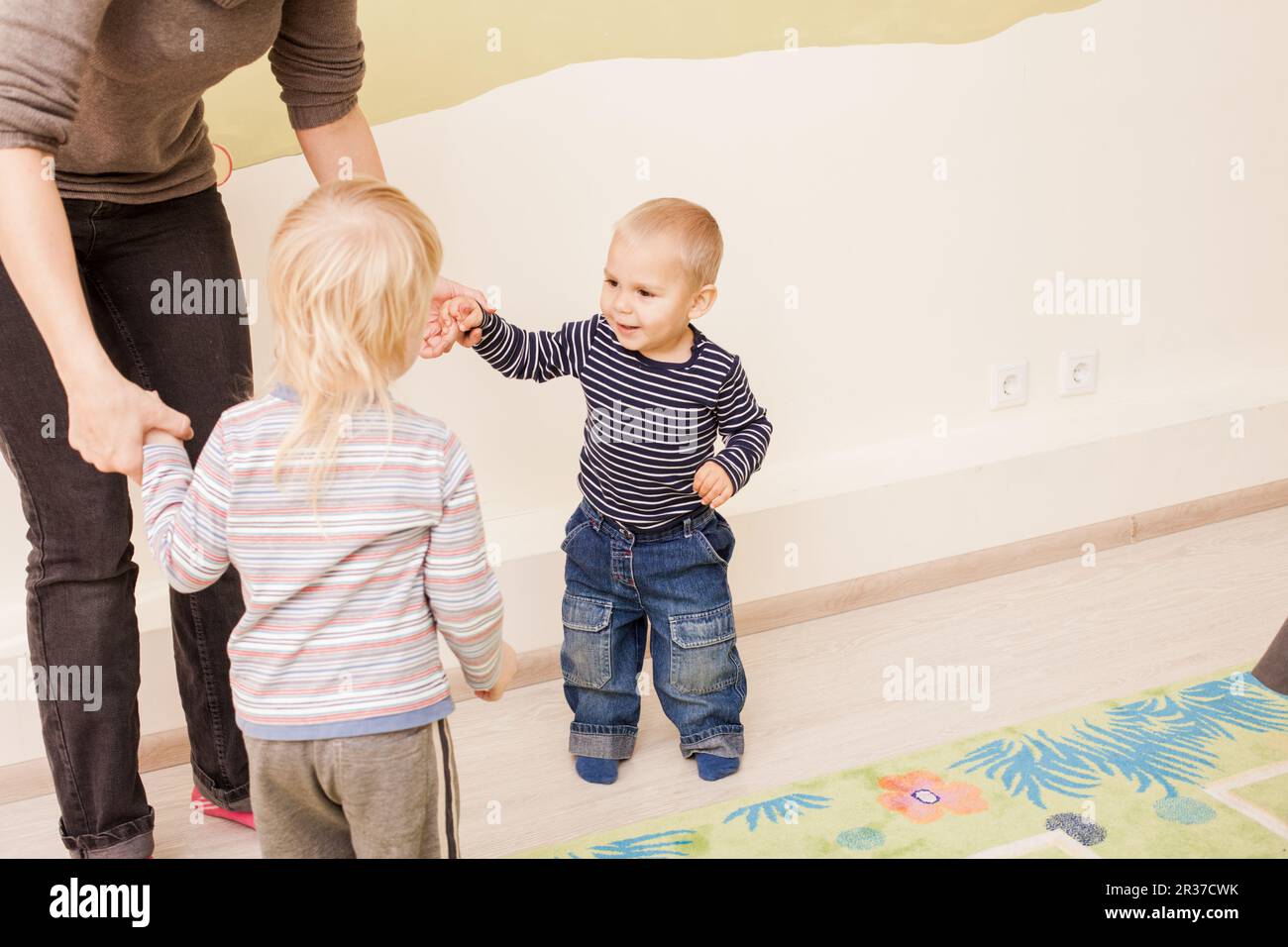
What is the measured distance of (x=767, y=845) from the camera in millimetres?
1652

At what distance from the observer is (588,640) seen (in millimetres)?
1868

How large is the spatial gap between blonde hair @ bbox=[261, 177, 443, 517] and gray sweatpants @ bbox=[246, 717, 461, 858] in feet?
0.78

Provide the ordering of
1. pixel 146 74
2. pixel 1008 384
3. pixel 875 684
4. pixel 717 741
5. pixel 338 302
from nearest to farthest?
pixel 338 302, pixel 146 74, pixel 717 741, pixel 875 684, pixel 1008 384

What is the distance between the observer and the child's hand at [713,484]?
166 cm

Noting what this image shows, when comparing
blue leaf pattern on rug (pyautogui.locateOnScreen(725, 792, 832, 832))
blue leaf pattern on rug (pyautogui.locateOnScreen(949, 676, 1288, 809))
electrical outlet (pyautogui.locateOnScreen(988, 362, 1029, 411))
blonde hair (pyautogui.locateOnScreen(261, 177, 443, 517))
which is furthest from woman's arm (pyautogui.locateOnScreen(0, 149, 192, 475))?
electrical outlet (pyautogui.locateOnScreen(988, 362, 1029, 411))

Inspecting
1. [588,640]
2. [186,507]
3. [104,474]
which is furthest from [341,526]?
[588,640]

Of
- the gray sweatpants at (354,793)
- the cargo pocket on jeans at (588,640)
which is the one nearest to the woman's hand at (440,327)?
the cargo pocket on jeans at (588,640)

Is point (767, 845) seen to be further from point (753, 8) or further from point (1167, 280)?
point (1167, 280)

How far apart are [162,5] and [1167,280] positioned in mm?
2122

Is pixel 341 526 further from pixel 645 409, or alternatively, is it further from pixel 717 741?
pixel 717 741

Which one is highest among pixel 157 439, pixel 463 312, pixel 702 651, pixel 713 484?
pixel 463 312

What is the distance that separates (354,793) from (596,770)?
2.38 ft

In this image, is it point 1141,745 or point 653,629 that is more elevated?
point 653,629

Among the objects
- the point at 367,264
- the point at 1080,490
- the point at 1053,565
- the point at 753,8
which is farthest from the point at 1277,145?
the point at 367,264
